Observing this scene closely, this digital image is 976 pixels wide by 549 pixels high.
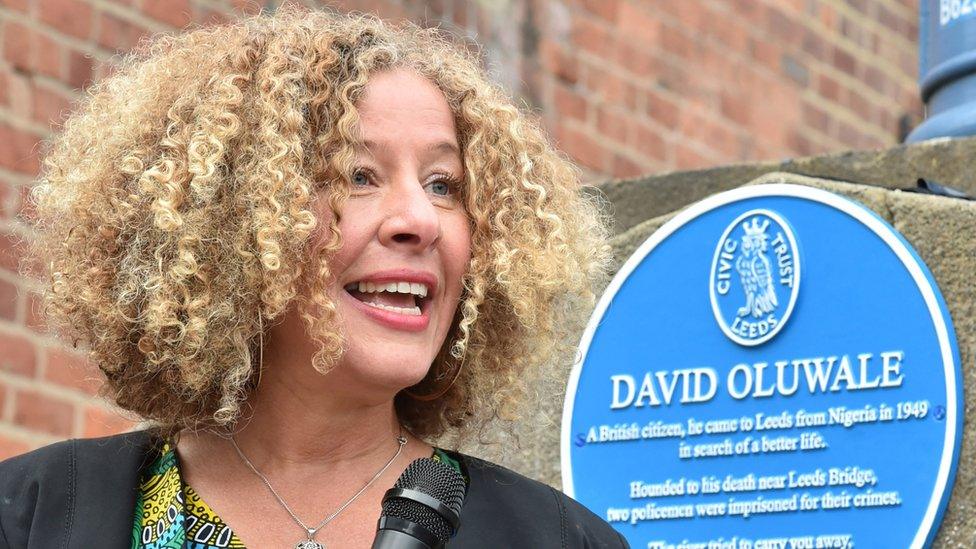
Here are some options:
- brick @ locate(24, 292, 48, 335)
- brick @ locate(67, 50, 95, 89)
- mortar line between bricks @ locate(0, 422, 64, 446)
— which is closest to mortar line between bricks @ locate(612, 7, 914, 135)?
brick @ locate(67, 50, 95, 89)

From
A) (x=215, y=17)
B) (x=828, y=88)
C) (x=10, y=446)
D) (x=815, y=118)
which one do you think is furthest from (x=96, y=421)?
(x=828, y=88)

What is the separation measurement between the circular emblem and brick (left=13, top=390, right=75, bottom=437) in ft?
5.99

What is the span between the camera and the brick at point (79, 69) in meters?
4.06

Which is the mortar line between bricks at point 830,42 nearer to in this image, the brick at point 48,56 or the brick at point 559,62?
the brick at point 559,62

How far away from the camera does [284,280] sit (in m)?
2.00

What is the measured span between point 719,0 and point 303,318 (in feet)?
13.6

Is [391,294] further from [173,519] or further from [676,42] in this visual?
[676,42]

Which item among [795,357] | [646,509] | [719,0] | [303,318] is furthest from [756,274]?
[719,0]

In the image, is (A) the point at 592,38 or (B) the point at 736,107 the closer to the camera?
(A) the point at 592,38

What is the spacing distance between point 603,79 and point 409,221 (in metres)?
3.56

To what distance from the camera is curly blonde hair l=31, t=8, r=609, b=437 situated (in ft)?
6.66

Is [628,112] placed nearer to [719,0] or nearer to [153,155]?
[719,0]

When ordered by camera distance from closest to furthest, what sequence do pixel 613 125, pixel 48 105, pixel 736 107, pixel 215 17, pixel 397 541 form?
pixel 397 541 → pixel 48 105 → pixel 215 17 → pixel 613 125 → pixel 736 107

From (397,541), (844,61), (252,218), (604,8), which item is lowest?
(397,541)
